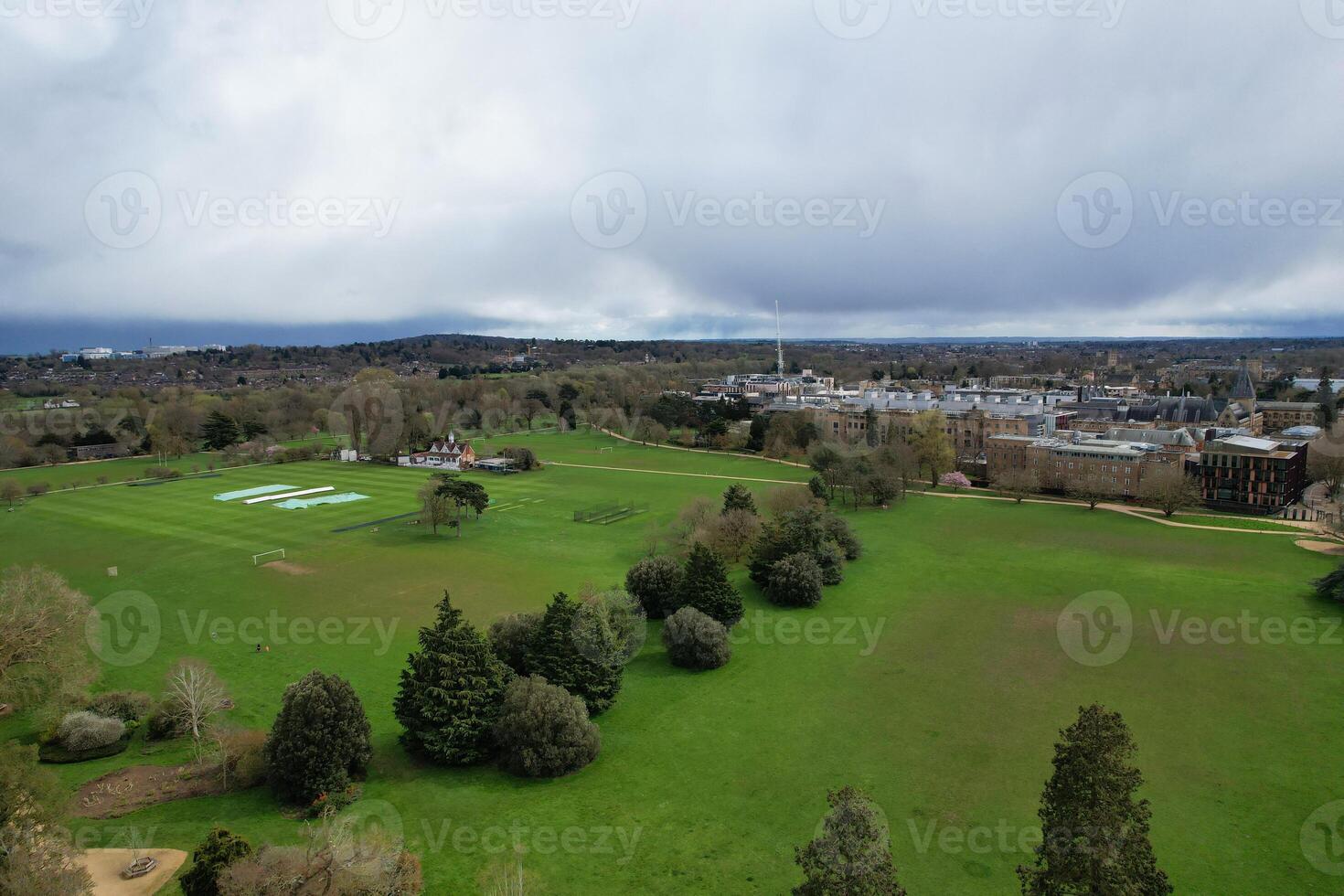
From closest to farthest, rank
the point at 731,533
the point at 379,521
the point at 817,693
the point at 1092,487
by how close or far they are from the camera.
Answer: the point at 817,693 → the point at 731,533 → the point at 379,521 → the point at 1092,487

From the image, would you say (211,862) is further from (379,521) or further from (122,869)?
(379,521)

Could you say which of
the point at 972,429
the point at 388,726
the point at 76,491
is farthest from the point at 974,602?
the point at 76,491

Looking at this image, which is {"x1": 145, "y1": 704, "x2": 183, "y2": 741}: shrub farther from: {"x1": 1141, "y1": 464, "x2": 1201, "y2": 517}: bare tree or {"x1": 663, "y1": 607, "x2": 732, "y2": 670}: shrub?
{"x1": 1141, "y1": 464, "x2": 1201, "y2": 517}: bare tree

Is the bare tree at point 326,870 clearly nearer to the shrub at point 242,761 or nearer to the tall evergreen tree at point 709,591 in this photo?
the shrub at point 242,761

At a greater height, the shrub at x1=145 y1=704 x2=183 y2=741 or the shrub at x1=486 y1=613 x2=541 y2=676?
the shrub at x1=486 y1=613 x2=541 y2=676

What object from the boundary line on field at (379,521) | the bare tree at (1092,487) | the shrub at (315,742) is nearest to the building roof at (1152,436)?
the bare tree at (1092,487)

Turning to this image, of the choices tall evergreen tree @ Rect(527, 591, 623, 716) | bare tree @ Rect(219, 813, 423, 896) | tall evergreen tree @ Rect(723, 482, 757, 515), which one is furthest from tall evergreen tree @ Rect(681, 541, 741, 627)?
bare tree @ Rect(219, 813, 423, 896)

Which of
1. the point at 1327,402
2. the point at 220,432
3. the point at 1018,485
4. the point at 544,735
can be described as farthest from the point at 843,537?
the point at 1327,402
